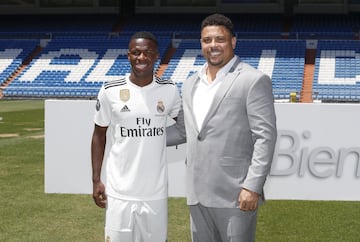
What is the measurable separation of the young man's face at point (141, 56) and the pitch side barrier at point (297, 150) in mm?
3268

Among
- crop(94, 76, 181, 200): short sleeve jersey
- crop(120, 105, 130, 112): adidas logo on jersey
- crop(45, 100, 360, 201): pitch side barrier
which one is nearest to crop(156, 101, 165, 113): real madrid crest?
crop(94, 76, 181, 200): short sleeve jersey

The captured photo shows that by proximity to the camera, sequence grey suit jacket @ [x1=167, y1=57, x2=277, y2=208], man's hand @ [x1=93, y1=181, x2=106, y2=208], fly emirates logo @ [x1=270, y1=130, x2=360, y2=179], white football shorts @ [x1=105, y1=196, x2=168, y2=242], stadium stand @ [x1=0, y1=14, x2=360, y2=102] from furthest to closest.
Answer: stadium stand @ [x1=0, y1=14, x2=360, y2=102] < fly emirates logo @ [x1=270, y1=130, x2=360, y2=179] < man's hand @ [x1=93, y1=181, x2=106, y2=208] < white football shorts @ [x1=105, y1=196, x2=168, y2=242] < grey suit jacket @ [x1=167, y1=57, x2=277, y2=208]

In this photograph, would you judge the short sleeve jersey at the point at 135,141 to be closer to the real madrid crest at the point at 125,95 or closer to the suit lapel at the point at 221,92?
the real madrid crest at the point at 125,95

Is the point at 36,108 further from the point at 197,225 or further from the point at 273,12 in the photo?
the point at 197,225

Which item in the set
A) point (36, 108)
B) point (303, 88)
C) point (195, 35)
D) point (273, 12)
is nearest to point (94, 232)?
point (36, 108)

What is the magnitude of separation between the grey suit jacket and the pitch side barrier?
355 cm

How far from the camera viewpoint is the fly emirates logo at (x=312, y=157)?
657 centimetres

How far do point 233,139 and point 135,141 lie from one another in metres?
0.59

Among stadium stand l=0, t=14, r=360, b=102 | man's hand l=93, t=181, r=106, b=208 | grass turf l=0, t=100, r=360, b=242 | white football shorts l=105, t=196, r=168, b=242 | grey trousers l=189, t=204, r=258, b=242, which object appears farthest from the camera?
stadium stand l=0, t=14, r=360, b=102

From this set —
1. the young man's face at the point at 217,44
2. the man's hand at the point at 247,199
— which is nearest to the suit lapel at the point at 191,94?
the young man's face at the point at 217,44

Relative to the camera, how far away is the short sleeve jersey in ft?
11.1

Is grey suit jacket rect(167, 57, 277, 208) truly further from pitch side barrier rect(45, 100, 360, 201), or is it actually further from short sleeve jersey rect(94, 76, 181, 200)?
pitch side barrier rect(45, 100, 360, 201)

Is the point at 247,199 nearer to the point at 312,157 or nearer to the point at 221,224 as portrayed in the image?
the point at 221,224

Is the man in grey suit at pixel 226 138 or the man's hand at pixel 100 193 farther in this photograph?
the man's hand at pixel 100 193
